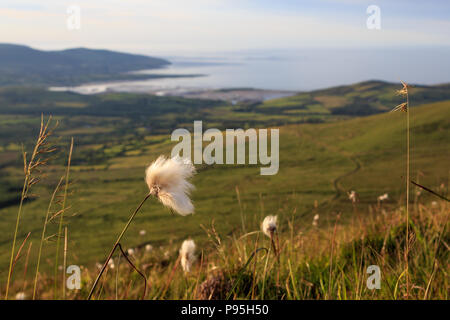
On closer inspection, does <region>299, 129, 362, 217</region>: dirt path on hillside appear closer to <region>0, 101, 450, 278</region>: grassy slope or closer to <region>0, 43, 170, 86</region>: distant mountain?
<region>0, 101, 450, 278</region>: grassy slope

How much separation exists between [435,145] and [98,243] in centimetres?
1569

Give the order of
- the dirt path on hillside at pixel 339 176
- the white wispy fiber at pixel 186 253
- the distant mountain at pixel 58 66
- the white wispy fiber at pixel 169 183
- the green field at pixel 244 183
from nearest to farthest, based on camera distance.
→ the white wispy fiber at pixel 169 183, the white wispy fiber at pixel 186 253, the green field at pixel 244 183, the dirt path on hillside at pixel 339 176, the distant mountain at pixel 58 66

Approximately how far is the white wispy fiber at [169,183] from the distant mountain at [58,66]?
144 metres

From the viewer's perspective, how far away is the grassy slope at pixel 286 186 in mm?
12430

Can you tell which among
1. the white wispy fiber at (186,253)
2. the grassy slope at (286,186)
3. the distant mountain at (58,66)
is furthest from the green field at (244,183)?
the distant mountain at (58,66)

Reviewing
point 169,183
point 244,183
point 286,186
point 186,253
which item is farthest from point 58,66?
point 169,183

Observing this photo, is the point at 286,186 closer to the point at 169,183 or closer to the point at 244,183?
the point at 244,183

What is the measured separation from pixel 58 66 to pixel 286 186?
579ft

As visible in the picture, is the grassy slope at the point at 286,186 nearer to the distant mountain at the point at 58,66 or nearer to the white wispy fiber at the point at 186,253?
the white wispy fiber at the point at 186,253

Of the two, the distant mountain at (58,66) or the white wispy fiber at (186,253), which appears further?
the distant mountain at (58,66)

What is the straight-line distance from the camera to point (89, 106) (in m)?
96.2

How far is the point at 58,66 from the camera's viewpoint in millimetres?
170750

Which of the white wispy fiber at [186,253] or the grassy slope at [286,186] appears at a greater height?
the white wispy fiber at [186,253]
